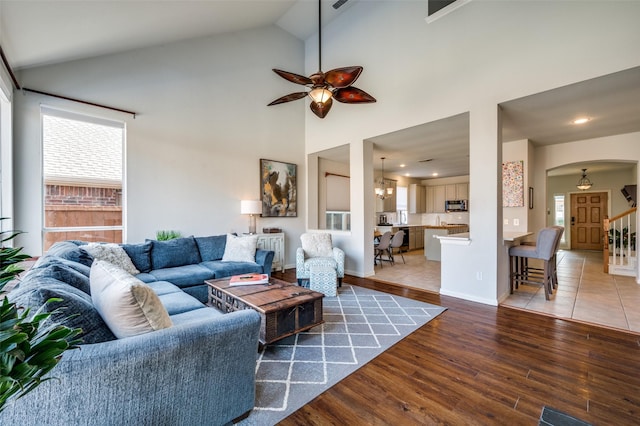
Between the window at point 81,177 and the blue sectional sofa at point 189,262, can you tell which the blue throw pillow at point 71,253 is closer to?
the blue sectional sofa at point 189,262

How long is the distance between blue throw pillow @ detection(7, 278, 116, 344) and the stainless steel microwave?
30.5ft

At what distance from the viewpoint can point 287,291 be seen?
105 inches

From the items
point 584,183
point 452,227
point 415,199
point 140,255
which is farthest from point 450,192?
point 140,255

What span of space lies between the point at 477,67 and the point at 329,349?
12.8 ft

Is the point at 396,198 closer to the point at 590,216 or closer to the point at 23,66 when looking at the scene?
the point at 590,216

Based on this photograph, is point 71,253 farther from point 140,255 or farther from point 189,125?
point 189,125

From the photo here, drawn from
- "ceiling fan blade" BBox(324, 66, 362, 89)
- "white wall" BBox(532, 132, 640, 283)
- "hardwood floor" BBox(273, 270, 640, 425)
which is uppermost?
"ceiling fan blade" BBox(324, 66, 362, 89)

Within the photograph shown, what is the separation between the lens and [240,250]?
4.14 metres

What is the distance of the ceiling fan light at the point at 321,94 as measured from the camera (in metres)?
3.03

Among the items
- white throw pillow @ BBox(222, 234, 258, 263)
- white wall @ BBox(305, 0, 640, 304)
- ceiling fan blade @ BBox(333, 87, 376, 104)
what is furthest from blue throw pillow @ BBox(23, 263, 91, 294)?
white wall @ BBox(305, 0, 640, 304)

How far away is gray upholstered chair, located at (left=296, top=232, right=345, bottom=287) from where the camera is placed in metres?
3.99

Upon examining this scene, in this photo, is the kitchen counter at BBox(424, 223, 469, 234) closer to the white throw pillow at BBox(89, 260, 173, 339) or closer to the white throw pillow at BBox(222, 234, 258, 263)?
the white throw pillow at BBox(222, 234, 258, 263)

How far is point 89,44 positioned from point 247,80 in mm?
2492

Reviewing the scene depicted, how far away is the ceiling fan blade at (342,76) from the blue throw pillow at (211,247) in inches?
114
